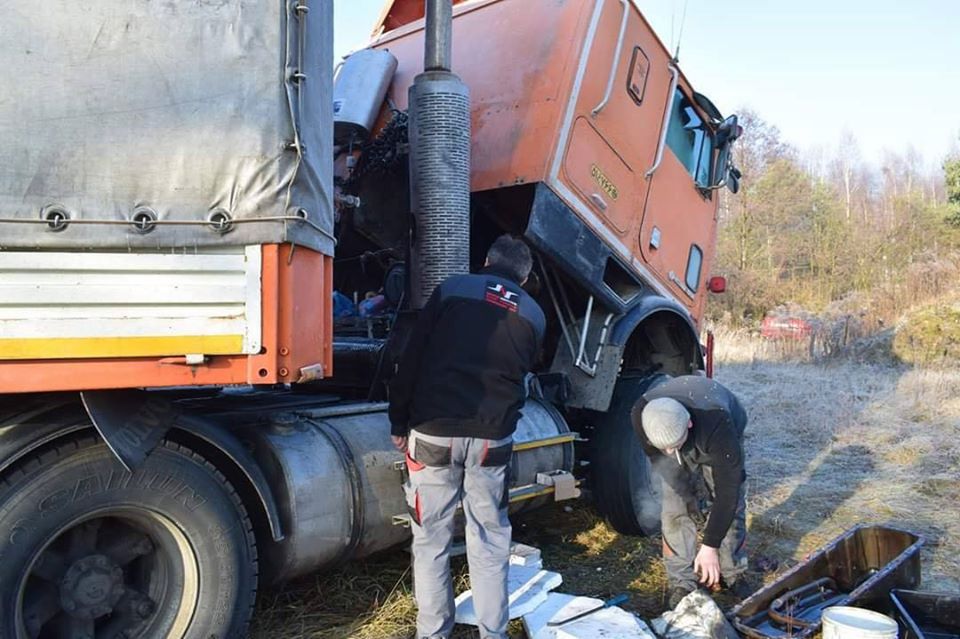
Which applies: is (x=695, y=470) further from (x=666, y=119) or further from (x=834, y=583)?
(x=666, y=119)

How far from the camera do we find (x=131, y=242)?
7.29 feet

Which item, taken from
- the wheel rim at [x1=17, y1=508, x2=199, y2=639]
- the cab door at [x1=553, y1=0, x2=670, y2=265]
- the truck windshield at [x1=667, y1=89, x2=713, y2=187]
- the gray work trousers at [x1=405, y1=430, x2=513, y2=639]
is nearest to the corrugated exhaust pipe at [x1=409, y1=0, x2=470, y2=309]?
the cab door at [x1=553, y1=0, x2=670, y2=265]

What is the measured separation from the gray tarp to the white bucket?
2332 millimetres

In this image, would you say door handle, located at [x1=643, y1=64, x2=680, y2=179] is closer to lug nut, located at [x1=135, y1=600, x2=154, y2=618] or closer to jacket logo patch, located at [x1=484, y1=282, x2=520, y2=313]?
jacket logo patch, located at [x1=484, y1=282, x2=520, y2=313]

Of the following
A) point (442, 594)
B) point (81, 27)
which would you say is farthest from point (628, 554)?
point (81, 27)

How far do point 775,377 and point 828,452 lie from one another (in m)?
5.54

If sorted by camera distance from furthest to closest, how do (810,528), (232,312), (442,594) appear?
(810,528) < (442,594) < (232,312)

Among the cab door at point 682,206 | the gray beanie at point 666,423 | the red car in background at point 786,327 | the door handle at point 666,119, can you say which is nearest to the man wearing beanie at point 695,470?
the gray beanie at point 666,423

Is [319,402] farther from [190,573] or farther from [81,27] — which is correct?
[81,27]

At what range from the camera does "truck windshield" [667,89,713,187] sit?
208 inches

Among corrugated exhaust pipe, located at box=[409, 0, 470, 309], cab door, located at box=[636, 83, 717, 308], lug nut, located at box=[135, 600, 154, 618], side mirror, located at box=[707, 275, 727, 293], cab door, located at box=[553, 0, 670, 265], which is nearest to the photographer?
lug nut, located at box=[135, 600, 154, 618]

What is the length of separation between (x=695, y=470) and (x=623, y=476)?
1099 mm

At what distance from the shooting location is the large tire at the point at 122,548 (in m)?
2.33

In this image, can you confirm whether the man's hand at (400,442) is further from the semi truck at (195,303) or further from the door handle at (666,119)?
the door handle at (666,119)
